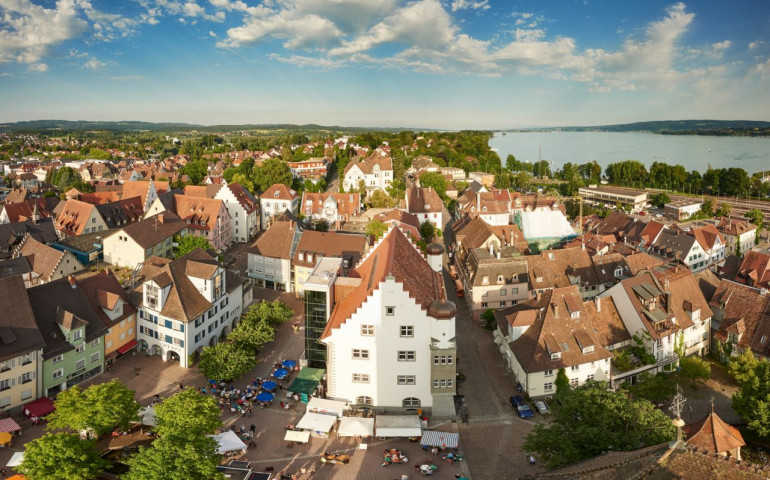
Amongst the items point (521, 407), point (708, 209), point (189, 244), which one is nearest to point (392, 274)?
point (521, 407)

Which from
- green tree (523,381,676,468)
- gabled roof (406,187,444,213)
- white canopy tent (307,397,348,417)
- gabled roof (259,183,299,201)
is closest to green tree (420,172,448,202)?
gabled roof (406,187,444,213)

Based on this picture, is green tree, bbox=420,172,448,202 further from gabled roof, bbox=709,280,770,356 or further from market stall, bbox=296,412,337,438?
market stall, bbox=296,412,337,438

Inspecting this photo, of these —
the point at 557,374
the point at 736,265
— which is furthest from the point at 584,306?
the point at 736,265

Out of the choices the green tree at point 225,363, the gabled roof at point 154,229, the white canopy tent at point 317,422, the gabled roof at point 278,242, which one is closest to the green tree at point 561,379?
the white canopy tent at point 317,422

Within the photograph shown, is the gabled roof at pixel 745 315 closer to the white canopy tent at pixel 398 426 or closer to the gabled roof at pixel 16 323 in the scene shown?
the white canopy tent at pixel 398 426

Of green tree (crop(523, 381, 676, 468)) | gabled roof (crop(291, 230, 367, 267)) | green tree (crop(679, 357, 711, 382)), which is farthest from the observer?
gabled roof (crop(291, 230, 367, 267))

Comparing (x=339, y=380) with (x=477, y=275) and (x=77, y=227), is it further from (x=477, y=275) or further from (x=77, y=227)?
(x=77, y=227)

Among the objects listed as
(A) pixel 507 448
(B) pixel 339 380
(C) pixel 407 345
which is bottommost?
(A) pixel 507 448

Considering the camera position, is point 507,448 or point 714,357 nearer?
point 507,448
